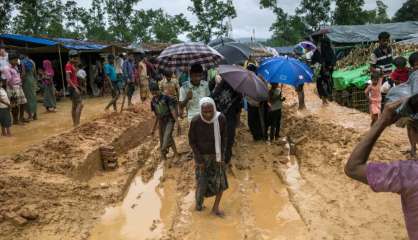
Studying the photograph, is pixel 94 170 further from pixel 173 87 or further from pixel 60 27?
pixel 60 27

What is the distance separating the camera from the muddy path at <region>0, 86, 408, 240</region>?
539 cm

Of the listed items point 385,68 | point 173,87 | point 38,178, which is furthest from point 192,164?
point 385,68

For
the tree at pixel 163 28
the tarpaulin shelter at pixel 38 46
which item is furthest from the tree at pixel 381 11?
the tarpaulin shelter at pixel 38 46

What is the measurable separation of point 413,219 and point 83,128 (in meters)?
8.95

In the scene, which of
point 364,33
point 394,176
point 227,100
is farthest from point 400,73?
point 364,33

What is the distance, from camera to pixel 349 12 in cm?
3931

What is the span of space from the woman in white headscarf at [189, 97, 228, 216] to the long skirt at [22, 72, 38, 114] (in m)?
7.25

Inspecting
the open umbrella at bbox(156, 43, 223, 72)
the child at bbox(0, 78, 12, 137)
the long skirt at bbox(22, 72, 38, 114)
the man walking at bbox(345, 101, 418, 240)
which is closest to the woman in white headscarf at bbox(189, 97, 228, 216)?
the open umbrella at bbox(156, 43, 223, 72)

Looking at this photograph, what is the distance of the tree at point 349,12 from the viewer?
38969 millimetres

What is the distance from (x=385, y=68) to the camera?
8.83 m

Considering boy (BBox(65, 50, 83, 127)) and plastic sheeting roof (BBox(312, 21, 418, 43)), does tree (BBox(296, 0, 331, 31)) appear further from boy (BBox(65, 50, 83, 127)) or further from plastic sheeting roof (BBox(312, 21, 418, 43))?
boy (BBox(65, 50, 83, 127))

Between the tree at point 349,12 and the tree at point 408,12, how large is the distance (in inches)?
385

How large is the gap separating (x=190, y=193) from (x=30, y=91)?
6.60m

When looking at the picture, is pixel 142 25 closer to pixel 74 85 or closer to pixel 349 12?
pixel 349 12
